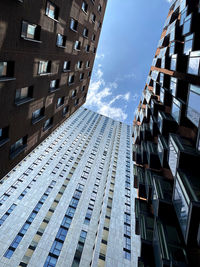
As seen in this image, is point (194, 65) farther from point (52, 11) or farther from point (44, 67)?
point (44, 67)

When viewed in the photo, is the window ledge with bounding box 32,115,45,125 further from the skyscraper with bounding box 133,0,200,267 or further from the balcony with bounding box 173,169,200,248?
the balcony with bounding box 173,169,200,248

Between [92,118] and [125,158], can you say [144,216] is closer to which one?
[125,158]

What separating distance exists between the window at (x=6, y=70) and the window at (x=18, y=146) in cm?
572

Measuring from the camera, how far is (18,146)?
13.9 metres

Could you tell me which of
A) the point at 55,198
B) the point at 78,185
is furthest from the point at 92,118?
the point at 55,198

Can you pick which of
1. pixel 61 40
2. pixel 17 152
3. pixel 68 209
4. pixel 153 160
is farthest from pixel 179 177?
pixel 68 209

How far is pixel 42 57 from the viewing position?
41.6 ft

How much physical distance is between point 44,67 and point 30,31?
11.0 ft

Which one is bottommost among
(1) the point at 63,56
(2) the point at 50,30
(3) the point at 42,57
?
(3) the point at 42,57

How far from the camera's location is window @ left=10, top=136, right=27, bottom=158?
1295cm

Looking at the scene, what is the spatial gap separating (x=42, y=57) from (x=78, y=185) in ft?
122

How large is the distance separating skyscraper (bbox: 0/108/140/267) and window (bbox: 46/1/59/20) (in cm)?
3426

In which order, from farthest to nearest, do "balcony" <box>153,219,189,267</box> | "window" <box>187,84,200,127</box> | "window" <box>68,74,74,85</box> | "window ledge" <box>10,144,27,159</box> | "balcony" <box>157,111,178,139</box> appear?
1. "window" <box>68,74,74,85</box>
2. "balcony" <box>157,111,178,139</box>
3. "window ledge" <box>10,144,27,159</box>
4. "window" <box>187,84,200,127</box>
5. "balcony" <box>153,219,189,267</box>

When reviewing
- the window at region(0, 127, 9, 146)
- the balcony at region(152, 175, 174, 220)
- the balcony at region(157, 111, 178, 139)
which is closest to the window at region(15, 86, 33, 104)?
the window at region(0, 127, 9, 146)
